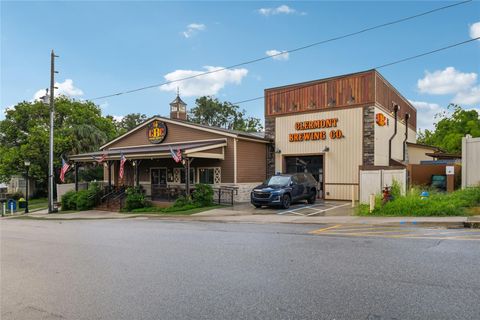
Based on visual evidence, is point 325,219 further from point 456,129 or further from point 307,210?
point 456,129

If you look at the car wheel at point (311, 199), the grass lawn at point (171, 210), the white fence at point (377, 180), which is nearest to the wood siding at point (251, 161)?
the grass lawn at point (171, 210)

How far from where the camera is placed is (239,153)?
23297 mm

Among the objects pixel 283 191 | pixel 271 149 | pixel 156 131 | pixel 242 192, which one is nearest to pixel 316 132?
pixel 271 149

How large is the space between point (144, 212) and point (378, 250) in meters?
15.8

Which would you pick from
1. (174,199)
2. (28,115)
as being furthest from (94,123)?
(174,199)

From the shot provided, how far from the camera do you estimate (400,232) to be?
10.2 m

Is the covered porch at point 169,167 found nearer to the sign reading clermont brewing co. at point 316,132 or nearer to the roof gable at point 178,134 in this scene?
the roof gable at point 178,134

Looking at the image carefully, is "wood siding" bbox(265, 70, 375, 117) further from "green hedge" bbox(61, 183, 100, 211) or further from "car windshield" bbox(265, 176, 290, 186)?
"green hedge" bbox(61, 183, 100, 211)

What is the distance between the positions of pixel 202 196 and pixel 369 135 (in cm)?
1016

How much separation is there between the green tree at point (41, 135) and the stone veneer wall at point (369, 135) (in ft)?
89.7

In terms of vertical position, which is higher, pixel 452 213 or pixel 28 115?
pixel 28 115

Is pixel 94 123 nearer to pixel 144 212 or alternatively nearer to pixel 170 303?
pixel 144 212

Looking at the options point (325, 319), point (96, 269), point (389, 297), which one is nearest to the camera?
point (325, 319)

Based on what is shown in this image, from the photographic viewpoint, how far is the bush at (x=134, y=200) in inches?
885
